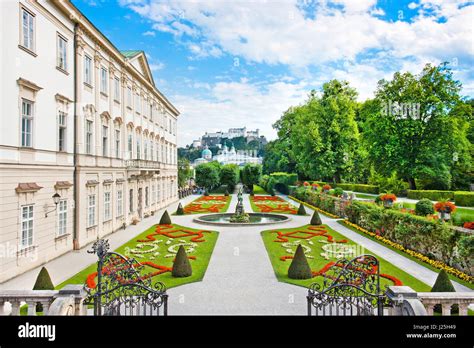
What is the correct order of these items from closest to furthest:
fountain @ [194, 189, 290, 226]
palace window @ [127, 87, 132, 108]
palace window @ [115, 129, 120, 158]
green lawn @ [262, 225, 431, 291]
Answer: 1. green lawn @ [262, 225, 431, 291]
2. palace window @ [115, 129, 120, 158]
3. fountain @ [194, 189, 290, 226]
4. palace window @ [127, 87, 132, 108]

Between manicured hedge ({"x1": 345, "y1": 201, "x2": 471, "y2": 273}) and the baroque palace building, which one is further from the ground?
the baroque palace building

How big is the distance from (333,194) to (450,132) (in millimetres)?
12684

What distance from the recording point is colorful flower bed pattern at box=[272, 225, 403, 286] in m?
14.8

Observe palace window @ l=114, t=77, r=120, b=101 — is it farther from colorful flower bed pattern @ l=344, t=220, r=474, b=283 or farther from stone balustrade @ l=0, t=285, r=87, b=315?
colorful flower bed pattern @ l=344, t=220, r=474, b=283

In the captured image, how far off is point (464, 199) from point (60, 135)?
31.9 meters

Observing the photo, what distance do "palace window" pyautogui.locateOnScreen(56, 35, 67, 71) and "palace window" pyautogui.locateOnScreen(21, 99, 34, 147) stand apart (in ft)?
10.5

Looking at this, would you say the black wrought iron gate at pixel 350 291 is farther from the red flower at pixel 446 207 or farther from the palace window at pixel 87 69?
the palace window at pixel 87 69

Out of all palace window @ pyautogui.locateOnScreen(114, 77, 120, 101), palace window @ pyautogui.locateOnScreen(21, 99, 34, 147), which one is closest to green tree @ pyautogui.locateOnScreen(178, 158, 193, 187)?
palace window @ pyautogui.locateOnScreen(114, 77, 120, 101)

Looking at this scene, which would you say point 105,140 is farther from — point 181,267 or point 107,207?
point 181,267

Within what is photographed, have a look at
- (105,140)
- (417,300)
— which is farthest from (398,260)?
(105,140)

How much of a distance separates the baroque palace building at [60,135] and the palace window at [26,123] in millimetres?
39

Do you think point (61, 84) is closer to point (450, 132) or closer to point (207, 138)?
point (450, 132)
